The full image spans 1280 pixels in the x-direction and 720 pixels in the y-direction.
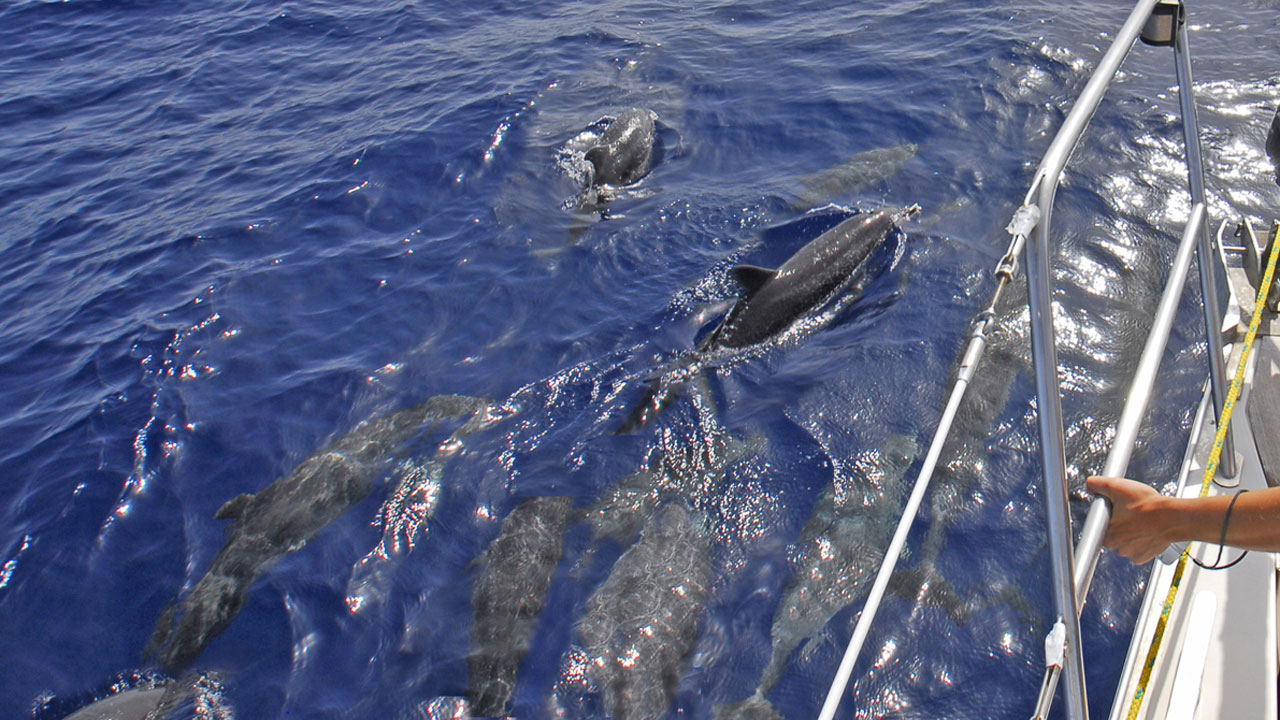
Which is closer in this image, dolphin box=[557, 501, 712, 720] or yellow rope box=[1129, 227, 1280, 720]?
yellow rope box=[1129, 227, 1280, 720]

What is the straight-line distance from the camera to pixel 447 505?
222 inches

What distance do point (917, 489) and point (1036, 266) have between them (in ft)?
2.35

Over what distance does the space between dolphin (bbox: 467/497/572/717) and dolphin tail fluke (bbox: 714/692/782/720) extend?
1.13 meters

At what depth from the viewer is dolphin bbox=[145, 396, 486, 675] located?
503cm

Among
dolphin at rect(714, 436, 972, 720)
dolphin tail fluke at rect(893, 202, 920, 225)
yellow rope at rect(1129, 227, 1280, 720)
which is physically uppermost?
yellow rope at rect(1129, 227, 1280, 720)

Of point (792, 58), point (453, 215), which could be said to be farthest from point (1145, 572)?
point (792, 58)

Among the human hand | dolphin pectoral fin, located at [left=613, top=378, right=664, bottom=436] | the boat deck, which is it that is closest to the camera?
the human hand

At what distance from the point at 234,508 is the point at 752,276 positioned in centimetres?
405

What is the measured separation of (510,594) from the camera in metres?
4.91

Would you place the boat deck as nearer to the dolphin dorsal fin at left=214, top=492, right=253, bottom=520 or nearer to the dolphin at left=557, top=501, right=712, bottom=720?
the dolphin at left=557, top=501, right=712, bottom=720

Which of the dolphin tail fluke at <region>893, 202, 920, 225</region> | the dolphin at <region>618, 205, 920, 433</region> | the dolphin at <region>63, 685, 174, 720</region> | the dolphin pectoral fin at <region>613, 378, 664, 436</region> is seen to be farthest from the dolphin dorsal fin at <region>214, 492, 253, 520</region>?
the dolphin tail fluke at <region>893, 202, 920, 225</region>

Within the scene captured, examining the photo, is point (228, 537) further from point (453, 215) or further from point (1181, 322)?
point (1181, 322)

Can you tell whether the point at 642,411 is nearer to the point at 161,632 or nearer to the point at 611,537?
the point at 611,537

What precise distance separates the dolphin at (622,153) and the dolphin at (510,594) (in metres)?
4.30
